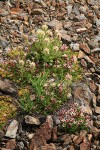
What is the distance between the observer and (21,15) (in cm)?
1209

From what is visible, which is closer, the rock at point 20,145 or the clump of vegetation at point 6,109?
the rock at point 20,145

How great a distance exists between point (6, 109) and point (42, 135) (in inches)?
51.4

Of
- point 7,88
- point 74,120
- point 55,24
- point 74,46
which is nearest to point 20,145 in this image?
point 74,120

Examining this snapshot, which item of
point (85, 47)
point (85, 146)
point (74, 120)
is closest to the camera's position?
point (85, 146)

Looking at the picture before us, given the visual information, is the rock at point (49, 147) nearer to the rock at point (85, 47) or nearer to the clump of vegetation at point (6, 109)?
the clump of vegetation at point (6, 109)

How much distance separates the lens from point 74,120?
8.24 metres

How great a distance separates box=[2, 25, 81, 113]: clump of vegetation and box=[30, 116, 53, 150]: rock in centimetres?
63

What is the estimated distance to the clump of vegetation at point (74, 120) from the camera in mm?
8234

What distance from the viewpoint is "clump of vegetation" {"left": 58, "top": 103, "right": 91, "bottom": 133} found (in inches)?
324

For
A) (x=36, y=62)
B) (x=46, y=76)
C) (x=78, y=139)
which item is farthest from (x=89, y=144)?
(x=36, y=62)

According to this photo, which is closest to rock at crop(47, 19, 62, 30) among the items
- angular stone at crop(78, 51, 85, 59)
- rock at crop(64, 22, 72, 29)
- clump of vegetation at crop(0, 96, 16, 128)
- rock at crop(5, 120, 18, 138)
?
rock at crop(64, 22, 72, 29)

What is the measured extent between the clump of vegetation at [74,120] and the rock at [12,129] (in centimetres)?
109

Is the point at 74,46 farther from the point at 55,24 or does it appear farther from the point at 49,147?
the point at 49,147

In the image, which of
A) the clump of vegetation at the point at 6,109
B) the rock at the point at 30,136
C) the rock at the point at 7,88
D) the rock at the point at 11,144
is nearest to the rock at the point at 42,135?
the rock at the point at 30,136
